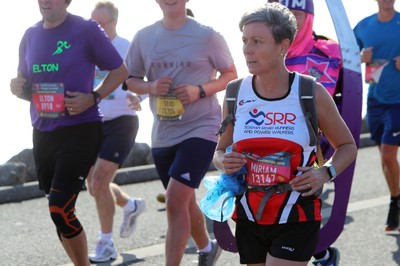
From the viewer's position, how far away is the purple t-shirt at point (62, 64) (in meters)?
6.29

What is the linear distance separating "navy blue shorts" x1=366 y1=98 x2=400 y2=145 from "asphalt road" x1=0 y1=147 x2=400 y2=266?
0.75m

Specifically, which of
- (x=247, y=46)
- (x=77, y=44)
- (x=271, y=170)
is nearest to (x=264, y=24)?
(x=247, y=46)

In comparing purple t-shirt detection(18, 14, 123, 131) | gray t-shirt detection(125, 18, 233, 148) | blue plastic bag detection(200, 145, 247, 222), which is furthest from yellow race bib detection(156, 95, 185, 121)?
blue plastic bag detection(200, 145, 247, 222)

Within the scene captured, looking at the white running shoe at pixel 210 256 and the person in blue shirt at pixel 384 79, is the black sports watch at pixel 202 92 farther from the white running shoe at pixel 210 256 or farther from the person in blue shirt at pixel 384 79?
the person in blue shirt at pixel 384 79

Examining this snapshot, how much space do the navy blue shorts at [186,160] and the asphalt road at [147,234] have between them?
3.34 ft

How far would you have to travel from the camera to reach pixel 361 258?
24.6 feet

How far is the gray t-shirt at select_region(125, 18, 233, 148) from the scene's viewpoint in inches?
260

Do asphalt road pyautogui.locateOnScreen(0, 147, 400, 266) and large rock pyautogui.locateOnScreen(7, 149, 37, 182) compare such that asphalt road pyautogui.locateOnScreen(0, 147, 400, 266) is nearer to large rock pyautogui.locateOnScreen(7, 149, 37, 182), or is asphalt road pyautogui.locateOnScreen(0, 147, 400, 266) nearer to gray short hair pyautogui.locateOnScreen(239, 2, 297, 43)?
large rock pyautogui.locateOnScreen(7, 149, 37, 182)

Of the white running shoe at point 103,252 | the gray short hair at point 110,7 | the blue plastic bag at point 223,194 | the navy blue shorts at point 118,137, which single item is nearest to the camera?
the blue plastic bag at point 223,194

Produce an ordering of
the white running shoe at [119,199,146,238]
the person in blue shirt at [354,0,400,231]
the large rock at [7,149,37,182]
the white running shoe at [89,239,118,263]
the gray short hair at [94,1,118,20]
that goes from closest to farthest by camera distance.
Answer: the white running shoe at [89,239,118,263]
the white running shoe at [119,199,146,238]
the gray short hair at [94,1,118,20]
the person in blue shirt at [354,0,400,231]
the large rock at [7,149,37,182]

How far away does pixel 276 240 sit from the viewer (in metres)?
4.61

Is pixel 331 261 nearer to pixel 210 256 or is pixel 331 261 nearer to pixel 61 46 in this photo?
pixel 210 256

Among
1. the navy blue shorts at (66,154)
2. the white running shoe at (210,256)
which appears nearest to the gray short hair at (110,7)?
the navy blue shorts at (66,154)

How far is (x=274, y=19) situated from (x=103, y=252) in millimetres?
3528
